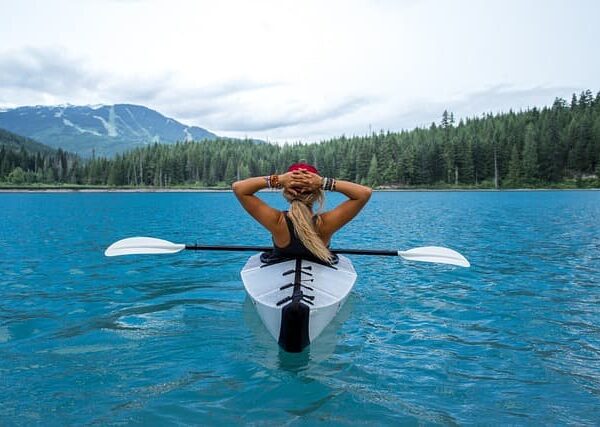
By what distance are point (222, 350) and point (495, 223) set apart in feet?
98.0

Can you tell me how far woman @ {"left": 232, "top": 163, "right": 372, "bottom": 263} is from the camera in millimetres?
7430

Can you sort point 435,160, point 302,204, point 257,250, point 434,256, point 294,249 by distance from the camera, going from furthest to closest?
point 435,160
point 434,256
point 257,250
point 294,249
point 302,204

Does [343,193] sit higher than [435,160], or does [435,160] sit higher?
[435,160]

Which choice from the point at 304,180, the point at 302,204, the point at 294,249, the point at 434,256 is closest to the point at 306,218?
the point at 302,204

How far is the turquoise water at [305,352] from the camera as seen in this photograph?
5.71 m

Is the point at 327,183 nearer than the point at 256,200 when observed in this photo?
No

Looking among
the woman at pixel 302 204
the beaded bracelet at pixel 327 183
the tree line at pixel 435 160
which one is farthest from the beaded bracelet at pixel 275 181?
the tree line at pixel 435 160

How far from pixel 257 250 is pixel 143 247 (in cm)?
306

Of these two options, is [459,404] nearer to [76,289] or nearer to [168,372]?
[168,372]

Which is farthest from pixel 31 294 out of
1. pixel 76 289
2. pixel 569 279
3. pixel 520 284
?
pixel 569 279

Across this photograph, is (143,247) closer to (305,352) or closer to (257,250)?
(257,250)

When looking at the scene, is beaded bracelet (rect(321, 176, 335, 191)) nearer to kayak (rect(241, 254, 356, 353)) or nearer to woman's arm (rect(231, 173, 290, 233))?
woman's arm (rect(231, 173, 290, 233))

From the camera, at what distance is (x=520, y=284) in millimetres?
13297

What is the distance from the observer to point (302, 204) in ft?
24.8
